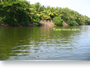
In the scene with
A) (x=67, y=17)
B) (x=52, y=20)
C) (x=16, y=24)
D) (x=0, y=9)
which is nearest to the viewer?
(x=0, y=9)

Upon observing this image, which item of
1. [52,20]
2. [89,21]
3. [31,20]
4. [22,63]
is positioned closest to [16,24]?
[31,20]

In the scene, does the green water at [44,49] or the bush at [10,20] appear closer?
the green water at [44,49]

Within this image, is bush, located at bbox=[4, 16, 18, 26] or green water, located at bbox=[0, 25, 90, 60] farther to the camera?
bush, located at bbox=[4, 16, 18, 26]

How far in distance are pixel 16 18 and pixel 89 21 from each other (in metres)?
91.5

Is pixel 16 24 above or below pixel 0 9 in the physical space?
below

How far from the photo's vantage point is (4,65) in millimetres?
3900

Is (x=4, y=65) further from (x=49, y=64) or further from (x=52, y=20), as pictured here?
(x=52, y=20)

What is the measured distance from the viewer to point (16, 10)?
42844mm

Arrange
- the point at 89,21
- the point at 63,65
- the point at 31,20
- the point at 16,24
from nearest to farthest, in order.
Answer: the point at 63,65 < the point at 16,24 < the point at 31,20 < the point at 89,21

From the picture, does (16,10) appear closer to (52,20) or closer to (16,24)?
(16,24)

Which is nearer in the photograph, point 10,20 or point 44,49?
point 44,49

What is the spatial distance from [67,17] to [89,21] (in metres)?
49.4

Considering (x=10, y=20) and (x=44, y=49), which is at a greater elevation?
(x=10, y=20)

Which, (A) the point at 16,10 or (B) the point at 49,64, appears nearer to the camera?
(B) the point at 49,64
